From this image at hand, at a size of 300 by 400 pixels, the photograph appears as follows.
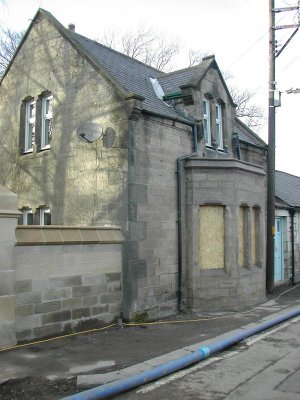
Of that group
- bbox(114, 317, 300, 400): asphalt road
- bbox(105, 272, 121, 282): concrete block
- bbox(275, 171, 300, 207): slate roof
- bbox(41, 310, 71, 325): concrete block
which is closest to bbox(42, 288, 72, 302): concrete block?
bbox(41, 310, 71, 325): concrete block

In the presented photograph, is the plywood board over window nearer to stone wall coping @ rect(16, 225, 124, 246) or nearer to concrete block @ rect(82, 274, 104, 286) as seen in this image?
stone wall coping @ rect(16, 225, 124, 246)

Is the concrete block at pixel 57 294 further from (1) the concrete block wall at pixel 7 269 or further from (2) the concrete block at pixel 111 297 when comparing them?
(2) the concrete block at pixel 111 297

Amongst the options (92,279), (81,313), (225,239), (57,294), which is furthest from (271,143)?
(57,294)

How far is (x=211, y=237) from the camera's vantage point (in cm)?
1208

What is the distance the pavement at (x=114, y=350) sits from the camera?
247 inches

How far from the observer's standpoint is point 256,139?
55.7 ft

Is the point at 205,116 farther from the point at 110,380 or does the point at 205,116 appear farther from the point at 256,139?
the point at 110,380

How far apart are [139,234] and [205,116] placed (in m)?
4.78

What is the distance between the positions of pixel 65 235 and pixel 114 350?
2568 millimetres

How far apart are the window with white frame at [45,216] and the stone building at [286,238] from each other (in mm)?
9396

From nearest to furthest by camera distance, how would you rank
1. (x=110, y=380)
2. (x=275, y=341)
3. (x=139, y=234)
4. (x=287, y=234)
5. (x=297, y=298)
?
1. (x=110, y=380)
2. (x=275, y=341)
3. (x=139, y=234)
4. (x=297, y=298)
5. (x=287, y=234)

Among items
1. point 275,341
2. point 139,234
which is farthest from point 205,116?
point 275,341

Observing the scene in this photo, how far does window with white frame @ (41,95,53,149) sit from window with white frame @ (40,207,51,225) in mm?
1839

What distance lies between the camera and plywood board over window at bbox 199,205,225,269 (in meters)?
12.0
